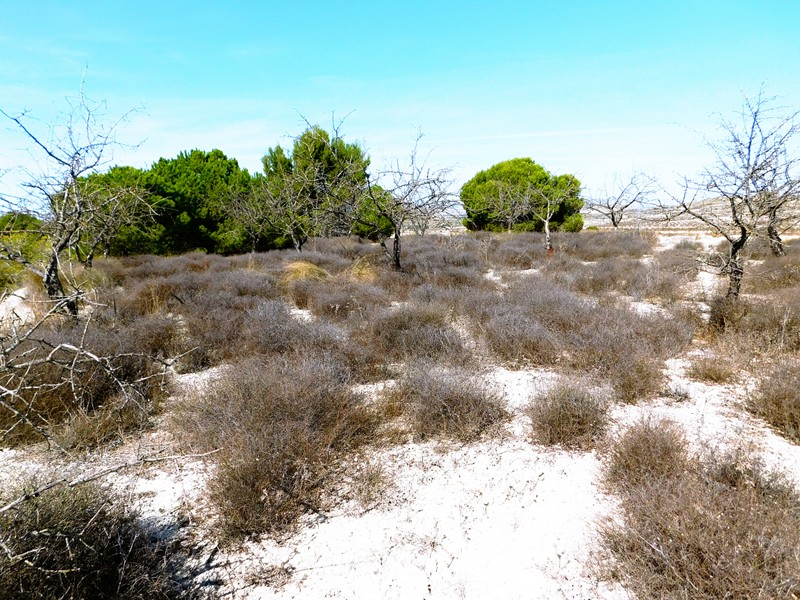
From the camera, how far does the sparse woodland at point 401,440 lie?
7.55ft

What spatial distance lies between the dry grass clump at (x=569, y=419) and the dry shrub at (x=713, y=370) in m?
1.70

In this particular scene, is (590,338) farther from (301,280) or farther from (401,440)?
(301,280)

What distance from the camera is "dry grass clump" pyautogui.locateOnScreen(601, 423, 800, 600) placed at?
6.78 feet

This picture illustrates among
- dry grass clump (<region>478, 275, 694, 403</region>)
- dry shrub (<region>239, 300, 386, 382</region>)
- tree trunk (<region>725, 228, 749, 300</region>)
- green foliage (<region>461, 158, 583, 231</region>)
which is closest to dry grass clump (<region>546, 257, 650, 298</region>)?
tree trunk (<region>725, 228, 749, 300</region>)

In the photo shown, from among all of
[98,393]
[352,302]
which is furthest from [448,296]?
[98,393]

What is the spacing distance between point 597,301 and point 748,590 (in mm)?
6710

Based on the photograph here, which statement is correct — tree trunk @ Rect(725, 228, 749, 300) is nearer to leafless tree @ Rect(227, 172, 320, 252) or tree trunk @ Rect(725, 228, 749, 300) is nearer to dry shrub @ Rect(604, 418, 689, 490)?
dry shrub @ Rect(604, 418, 689, 490)

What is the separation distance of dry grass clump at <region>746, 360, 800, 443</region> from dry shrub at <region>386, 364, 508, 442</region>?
2347mm

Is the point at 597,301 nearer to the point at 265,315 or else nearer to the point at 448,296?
the point at 448,296

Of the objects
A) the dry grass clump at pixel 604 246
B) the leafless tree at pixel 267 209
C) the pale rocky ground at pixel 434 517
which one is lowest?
the pale rocky ground at pixel 434 517

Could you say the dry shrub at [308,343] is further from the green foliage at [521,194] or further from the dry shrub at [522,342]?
the green foliage at [521,194]

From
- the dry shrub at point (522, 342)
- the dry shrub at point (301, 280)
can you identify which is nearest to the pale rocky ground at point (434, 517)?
the dry shrub at point (522, 342)

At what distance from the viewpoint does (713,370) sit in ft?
16.0

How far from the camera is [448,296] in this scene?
318 inches
